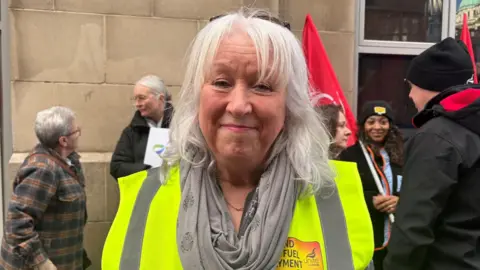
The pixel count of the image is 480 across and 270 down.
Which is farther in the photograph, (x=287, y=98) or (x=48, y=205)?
(x=48, y=205)

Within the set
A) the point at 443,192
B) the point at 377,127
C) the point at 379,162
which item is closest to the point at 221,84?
the point at 443,192

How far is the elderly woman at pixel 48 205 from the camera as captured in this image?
2.92 meters

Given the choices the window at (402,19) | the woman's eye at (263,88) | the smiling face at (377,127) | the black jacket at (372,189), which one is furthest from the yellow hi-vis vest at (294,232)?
the window at (402,19)

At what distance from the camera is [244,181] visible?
1489 mm

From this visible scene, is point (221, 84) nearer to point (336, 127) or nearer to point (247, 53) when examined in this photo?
point (247, 53)

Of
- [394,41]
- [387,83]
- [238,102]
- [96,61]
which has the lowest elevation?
[238,102]

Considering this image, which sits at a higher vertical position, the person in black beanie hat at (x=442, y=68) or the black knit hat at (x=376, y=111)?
the person in black beanie hat at (x=442, y=68)

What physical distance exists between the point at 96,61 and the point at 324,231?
3139 mm

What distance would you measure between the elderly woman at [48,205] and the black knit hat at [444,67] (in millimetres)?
2267

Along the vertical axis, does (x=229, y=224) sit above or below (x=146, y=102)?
below

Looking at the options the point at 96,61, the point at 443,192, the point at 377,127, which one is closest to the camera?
the point at 443,192

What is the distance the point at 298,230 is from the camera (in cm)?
141

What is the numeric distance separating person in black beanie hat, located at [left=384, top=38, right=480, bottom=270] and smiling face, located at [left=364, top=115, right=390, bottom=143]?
1.36m

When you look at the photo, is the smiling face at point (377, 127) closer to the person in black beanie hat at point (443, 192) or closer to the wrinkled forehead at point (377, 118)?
the wrinkled forehead at point (377, 118)
